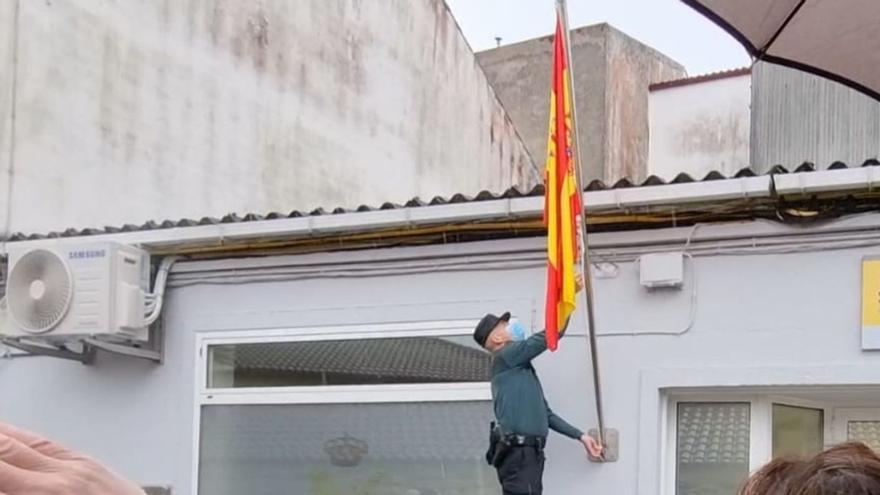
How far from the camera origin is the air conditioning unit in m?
6.98

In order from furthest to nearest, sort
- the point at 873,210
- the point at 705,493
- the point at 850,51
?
the point at 705,493
the point at 873,210
the point at 850,51

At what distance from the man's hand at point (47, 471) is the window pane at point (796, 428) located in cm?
539

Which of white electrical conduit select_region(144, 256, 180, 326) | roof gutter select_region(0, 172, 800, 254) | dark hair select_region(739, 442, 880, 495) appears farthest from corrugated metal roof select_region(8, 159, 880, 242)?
dark hair select_region(739, 442, 880, 495)

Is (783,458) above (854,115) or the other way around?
the other way around

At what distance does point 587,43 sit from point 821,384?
10676mm

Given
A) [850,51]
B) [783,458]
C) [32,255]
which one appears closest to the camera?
[783,458]

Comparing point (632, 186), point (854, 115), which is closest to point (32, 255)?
point (632, 186)

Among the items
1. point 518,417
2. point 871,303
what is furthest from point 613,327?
point 871,303

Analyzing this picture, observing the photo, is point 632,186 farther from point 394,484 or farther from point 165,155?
point 165,155

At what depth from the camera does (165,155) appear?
9906 mm

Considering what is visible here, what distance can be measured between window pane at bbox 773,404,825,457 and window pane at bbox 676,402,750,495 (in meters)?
0.21

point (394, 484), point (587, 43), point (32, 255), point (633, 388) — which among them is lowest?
point (394, 484)

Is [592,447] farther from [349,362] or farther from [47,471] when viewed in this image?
[47,471]

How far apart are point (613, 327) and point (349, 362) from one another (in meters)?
1.69
